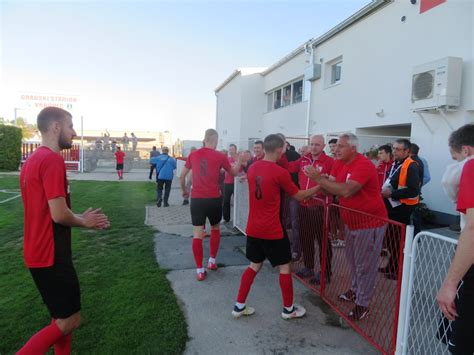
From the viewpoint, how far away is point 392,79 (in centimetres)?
926

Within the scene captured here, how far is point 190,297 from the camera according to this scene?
397 cm

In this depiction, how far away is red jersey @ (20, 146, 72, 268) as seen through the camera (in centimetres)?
222

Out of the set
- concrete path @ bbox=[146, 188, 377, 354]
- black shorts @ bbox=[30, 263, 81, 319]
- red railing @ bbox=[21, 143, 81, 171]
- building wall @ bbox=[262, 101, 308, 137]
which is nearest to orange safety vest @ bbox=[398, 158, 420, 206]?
concrete path @ bbox=[146, 188, 377, 354]

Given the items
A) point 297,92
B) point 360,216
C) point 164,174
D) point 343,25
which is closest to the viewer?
point 360,216

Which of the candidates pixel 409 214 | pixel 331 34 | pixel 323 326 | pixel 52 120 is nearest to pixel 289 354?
pixel 323 326

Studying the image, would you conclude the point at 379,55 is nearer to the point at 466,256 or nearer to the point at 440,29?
the point at 440,29

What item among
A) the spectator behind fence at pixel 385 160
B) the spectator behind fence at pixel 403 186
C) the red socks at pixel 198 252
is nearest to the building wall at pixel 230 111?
the spectator behind fence at pixel 385 160

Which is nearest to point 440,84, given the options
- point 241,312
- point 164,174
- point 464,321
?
point 241,312

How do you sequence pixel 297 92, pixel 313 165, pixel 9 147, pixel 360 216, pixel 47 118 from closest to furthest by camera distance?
pixel 47 118
pixel 360 216
pixel 313 165
pixel 297 92
pixel 9 147

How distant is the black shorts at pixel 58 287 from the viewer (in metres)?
2.30

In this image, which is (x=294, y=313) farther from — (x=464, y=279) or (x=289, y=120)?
(x=289, y=120)

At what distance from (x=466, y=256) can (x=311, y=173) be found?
5.59 feet

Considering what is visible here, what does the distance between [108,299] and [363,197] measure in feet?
9.75

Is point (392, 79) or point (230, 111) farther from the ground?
point (230, 111)
